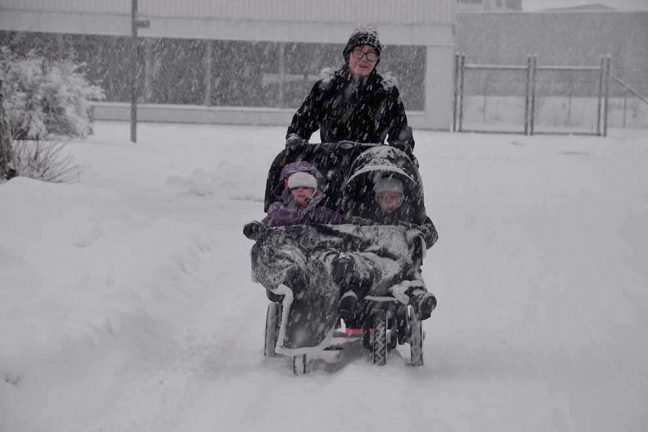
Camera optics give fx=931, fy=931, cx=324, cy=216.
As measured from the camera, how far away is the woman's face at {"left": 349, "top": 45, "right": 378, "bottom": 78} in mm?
6465

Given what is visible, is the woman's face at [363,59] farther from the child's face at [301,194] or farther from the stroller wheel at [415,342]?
the stroller wheel at [415,342]

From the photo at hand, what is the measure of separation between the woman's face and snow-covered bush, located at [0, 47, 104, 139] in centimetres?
1293

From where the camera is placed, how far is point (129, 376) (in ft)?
18.1

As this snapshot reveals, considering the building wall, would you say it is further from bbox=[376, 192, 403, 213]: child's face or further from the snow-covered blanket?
the snow-covered blanket

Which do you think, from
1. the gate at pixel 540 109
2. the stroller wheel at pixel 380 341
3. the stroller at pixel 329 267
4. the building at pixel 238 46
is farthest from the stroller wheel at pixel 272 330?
the building at pixel 238 46

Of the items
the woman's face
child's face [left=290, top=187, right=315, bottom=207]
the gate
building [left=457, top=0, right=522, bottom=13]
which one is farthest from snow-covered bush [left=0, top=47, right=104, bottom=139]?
building [left=457, top=0, right=522, bottom=13]

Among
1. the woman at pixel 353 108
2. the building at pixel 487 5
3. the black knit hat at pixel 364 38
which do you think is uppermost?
the building at pixel 487 5

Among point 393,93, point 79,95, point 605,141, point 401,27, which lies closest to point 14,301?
point 393,93

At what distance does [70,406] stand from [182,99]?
27.6 meters

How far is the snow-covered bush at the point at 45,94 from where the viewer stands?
61.2ft

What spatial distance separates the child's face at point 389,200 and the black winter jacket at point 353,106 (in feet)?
2.57

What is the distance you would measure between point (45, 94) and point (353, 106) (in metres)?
14.3

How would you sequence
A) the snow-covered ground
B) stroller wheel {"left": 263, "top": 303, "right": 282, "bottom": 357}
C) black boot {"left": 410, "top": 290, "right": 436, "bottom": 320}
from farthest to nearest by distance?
1. stroller wheel {"left": 263, "top": 303, "right": 282, "bottom": 357}
2. black boot {"left": 410, "top": 290, "right": 436, "bottom": 320}
3. the snow-covered ground

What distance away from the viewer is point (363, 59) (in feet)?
21.2
